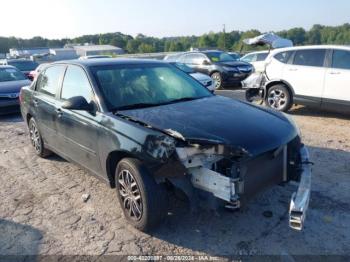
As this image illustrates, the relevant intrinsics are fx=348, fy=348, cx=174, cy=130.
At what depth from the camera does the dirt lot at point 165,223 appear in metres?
3.28

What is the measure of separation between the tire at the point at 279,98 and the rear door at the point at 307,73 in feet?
0.64

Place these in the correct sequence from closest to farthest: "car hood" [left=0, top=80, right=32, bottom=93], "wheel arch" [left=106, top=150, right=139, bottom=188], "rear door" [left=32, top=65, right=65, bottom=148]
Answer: "wheel arch" [left=106, top=150, right=139, bottom=188] < "rear door" [left=32, top=65, right=65, bottom=148] < "car hood" [left=0, top=80, right=32, bottom=93]

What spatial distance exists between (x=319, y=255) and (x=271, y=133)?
1.16 m

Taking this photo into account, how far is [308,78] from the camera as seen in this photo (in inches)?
317

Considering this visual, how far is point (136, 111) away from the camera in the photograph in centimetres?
379

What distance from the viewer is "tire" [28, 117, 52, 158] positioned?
18.9ft

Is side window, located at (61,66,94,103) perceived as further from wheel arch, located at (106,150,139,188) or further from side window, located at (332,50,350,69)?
side window, located at (332,50,350,69)

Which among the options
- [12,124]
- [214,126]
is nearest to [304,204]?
[214,126]

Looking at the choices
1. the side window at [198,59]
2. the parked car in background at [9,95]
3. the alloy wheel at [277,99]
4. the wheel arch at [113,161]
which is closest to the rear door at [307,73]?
the alloy wheel at [277,99]

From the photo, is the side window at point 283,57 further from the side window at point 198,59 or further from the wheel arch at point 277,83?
the side window at point 198,59

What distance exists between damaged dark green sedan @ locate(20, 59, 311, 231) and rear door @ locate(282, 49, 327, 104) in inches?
167

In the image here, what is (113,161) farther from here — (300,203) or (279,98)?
(279,98)

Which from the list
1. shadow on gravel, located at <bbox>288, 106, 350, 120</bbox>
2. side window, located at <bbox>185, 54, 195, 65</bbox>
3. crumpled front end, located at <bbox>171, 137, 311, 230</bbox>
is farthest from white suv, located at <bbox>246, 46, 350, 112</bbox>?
side window, located at <bbox>185, 54, 195, 65</bbox>

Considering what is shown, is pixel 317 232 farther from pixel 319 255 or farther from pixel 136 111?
pixel 136 111
